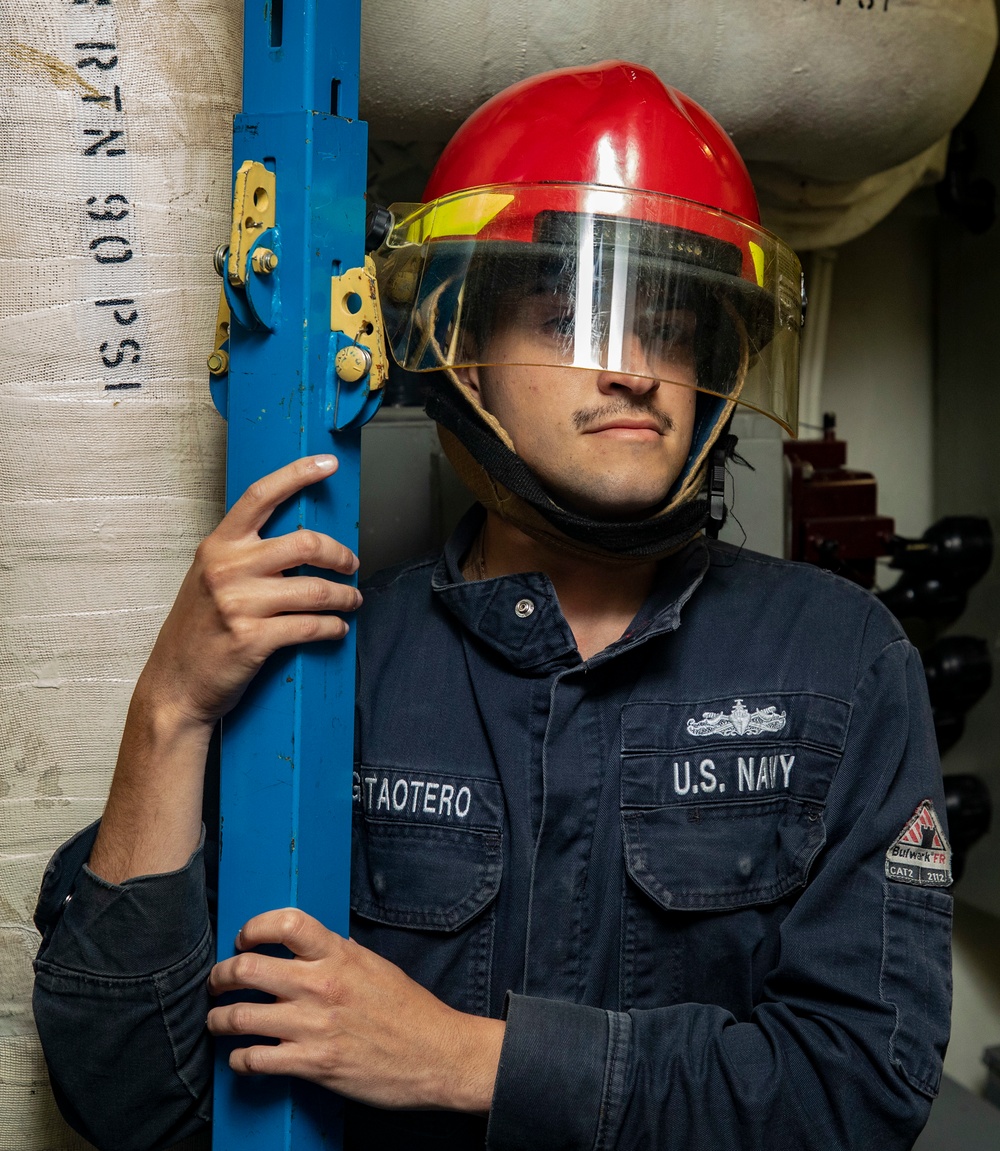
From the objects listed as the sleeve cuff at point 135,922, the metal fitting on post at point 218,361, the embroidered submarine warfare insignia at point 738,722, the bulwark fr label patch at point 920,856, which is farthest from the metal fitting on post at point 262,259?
the bulwark fr label patch at point 920,856

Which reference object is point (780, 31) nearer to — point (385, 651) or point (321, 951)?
point (385, 651)

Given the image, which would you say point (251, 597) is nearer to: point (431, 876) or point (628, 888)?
point (431, 876)

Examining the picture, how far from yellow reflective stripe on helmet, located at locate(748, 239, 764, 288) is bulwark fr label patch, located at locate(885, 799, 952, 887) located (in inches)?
21.7

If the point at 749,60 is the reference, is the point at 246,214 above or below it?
below

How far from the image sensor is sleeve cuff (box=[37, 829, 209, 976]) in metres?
1.02

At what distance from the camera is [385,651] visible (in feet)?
4.20

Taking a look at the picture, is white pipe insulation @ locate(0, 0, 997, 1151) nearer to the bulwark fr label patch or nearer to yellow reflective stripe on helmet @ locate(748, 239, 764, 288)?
yellow reflective stripe on helmet @ locate(748, 239, 764, 288)

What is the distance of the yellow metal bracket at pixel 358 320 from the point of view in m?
0.96

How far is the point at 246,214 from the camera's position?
940mm

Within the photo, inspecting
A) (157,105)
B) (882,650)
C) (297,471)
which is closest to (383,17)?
(157,105)

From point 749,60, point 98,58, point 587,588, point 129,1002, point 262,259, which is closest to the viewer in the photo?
point 262,259

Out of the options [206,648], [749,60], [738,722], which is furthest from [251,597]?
[749,60]

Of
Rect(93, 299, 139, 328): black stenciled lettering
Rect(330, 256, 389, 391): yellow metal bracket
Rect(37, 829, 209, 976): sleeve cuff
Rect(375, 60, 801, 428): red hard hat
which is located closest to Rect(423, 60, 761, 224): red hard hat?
Rect(375, 60, 801, 428): red hard hat

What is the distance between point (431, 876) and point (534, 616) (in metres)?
0.28
